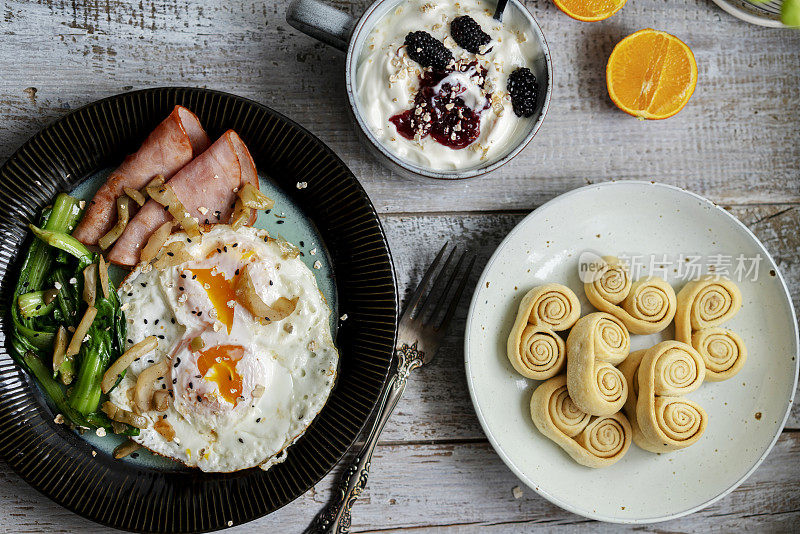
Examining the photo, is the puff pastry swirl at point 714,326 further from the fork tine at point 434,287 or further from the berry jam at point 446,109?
the berry jam at point 446,109

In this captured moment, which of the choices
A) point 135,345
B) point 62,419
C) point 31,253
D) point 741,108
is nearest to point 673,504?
point 741,108

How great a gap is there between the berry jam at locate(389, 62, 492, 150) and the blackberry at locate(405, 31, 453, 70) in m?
0.03

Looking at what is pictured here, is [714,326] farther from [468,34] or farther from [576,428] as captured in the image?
[468,34]

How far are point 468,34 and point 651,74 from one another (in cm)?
76

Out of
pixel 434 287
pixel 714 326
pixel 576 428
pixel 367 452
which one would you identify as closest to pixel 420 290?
pixel 434 287

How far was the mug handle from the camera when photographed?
6.61ft

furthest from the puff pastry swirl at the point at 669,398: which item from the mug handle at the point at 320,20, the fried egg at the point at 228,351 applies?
the mug handle at the point at 320,20

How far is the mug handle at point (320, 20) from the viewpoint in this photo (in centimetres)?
201

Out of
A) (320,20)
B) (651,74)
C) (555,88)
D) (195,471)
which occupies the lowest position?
(195,471)

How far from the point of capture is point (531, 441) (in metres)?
2.26

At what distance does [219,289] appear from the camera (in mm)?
2023

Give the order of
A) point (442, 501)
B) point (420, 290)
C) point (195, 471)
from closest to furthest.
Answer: point (195, 471) → point (420, 290) → point (442, 501)

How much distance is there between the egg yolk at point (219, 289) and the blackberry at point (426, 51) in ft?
2.99

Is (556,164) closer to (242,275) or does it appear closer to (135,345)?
(242,275)
